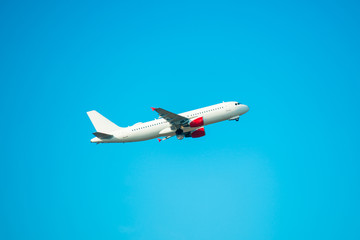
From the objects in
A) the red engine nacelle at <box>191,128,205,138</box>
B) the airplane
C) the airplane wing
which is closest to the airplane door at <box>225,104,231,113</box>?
the airplane

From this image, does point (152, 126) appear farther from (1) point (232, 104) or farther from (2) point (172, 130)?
(1) point (232, 104)

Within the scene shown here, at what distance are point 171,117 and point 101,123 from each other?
48.8ft

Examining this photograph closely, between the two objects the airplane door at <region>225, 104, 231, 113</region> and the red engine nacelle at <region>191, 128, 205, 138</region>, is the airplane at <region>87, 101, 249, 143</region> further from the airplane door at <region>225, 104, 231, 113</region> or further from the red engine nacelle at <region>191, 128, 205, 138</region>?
the red engine nacelle at <region>191, 128, 205, 138</region>

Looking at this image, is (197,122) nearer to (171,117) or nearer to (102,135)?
(171,117)

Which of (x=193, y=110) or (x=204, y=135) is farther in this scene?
(x=204, y=135)

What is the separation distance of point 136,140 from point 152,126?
4.06m

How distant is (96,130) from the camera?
249 feet

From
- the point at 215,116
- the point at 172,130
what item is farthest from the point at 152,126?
the point at 215,116

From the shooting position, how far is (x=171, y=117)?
7025 cm

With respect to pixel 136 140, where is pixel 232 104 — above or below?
above

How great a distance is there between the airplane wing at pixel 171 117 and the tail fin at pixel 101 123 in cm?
1027

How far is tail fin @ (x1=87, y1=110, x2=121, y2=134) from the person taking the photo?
74750mm

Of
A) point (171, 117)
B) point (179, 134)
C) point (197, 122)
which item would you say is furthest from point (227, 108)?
point (171, 117)

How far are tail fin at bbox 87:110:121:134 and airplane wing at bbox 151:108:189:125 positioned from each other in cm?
1027
